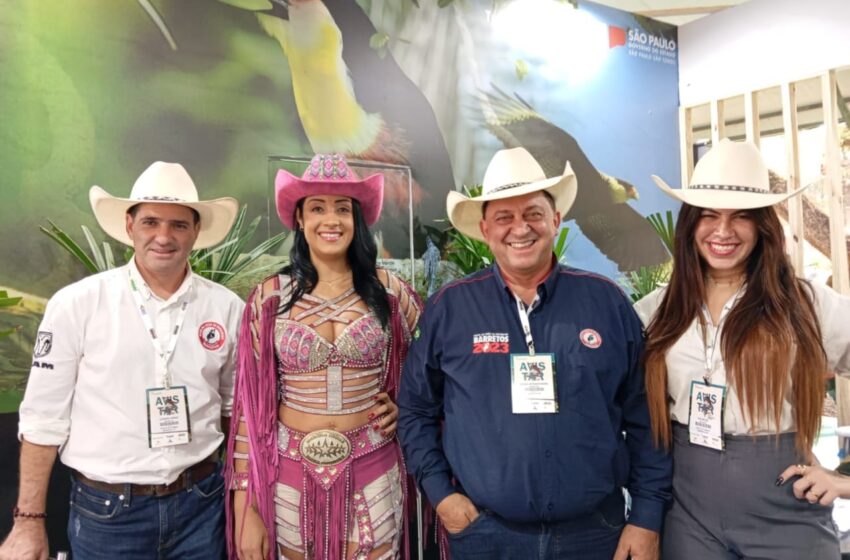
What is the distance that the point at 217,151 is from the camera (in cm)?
429

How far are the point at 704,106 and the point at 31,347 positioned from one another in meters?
6.28

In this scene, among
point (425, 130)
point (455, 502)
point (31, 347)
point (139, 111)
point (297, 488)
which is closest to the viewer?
point (455, 502)

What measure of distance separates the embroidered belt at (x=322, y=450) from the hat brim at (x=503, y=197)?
0.84 m

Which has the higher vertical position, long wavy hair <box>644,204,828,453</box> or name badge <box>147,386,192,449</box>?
long wavy hair <box>644,204,828,453</box>

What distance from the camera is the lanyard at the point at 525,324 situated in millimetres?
1922

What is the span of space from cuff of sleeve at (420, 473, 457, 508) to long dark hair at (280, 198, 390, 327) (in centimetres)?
53

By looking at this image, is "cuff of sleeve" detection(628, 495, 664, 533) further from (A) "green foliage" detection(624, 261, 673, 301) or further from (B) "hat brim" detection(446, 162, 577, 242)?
(A) "green foliage" detection(624, 261, 673, 301)

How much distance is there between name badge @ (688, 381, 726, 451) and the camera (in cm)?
182

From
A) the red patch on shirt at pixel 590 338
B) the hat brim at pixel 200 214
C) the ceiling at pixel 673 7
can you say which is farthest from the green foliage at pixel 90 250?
the ceiling at pixel 673 7

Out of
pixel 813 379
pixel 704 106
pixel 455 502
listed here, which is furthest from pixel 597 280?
pixel 704 106

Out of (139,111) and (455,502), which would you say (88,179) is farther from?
(455,502)

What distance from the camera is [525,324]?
195 cm

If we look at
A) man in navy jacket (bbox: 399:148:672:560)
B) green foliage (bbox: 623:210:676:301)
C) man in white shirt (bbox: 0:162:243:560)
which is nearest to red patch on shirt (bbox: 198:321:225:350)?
man in white shirt (bbox: 0:162:243:560)

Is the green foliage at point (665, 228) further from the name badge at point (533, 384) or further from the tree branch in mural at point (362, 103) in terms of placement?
the name badge at point (533, 384)
